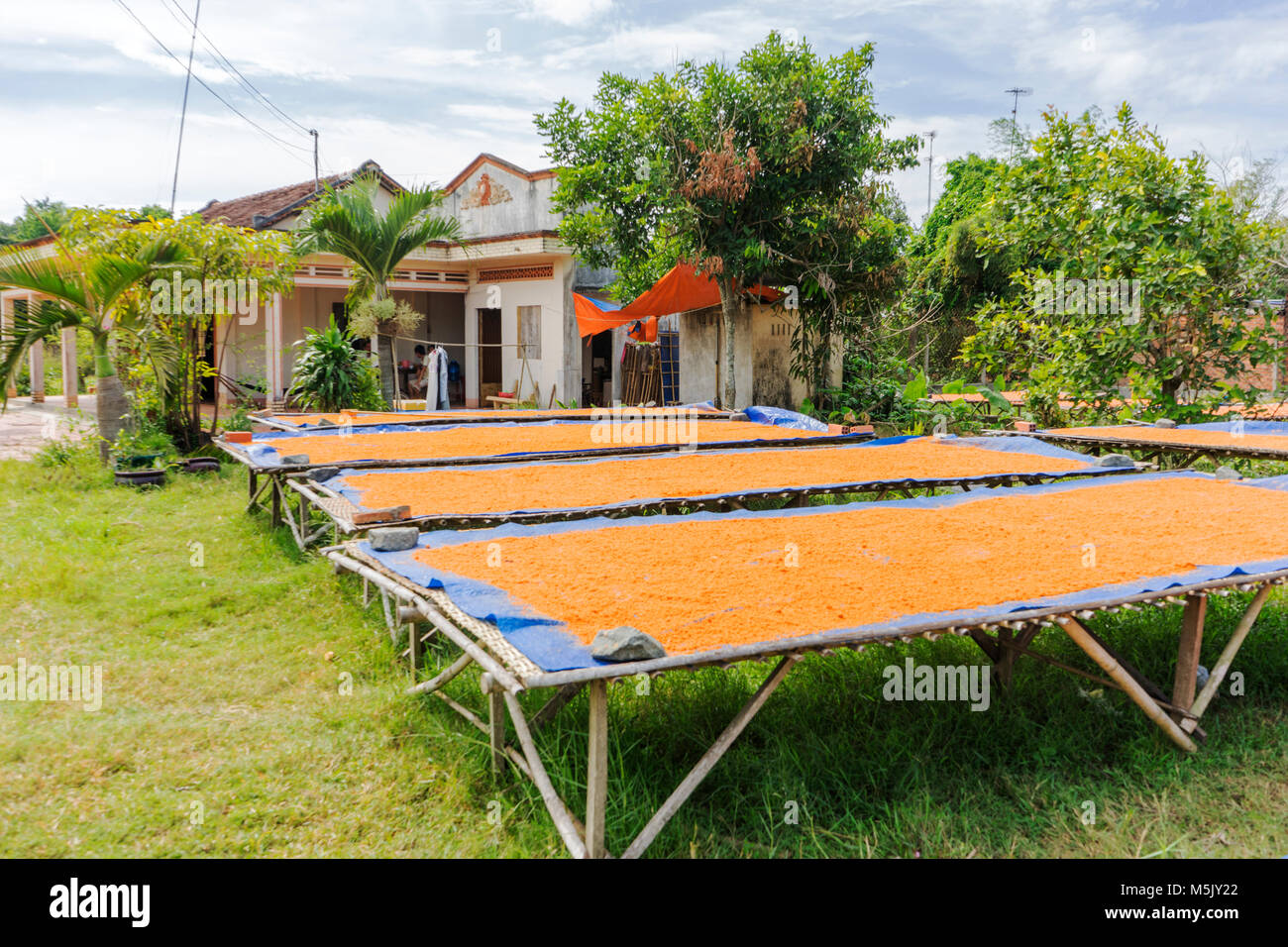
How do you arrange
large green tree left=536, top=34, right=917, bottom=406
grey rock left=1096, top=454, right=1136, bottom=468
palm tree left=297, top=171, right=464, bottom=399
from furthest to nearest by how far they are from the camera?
1. palm tree left=297, top=171, right=464, bottom=399
2. large green tree left=536, top=34, right=917, bottom=406
3. grey rock left=1096, top=454, right=1136, bottom=468

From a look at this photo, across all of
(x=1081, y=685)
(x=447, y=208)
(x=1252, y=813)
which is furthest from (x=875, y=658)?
(x=447, y=208)

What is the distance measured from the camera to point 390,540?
12.2ft

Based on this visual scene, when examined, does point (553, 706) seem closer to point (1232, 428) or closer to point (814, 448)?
point (814, 448)

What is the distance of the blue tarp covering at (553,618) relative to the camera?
8.50 ft

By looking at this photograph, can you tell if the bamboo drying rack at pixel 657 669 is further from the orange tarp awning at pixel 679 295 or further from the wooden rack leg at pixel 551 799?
the orange tarp awning at pixel 679 295

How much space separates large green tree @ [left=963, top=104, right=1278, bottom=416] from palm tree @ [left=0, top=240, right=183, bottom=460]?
8498 mm

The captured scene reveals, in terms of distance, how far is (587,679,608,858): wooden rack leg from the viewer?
246cm

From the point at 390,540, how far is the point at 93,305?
21.6ft

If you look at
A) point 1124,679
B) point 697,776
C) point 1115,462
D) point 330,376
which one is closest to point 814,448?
point 1115,462

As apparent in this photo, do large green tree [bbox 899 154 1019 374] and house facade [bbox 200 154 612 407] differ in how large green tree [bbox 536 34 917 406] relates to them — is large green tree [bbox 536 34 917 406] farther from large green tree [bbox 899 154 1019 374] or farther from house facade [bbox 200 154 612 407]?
large green tree [bbox 899 154 1019 374]

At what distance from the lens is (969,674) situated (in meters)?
3.95

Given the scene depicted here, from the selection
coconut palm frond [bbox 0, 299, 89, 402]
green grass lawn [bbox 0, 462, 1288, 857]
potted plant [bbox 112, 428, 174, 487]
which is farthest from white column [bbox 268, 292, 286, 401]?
green grass lawn [bbox 0, 462, 1288, 857]
